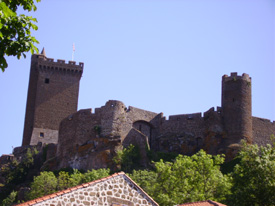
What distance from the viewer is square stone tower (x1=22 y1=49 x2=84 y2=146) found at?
73.3 m

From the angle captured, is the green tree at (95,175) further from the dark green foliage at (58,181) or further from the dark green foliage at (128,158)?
the dark green foliage at (128,158)

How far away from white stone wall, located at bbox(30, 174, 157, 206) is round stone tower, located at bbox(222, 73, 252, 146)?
3777 centimetres

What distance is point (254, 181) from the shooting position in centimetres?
3186

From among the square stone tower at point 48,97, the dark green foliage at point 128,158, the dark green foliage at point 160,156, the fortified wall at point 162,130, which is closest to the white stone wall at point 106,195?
the dark green foliage at point 128,158

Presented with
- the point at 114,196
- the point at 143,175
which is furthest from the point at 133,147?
the point at 114,196

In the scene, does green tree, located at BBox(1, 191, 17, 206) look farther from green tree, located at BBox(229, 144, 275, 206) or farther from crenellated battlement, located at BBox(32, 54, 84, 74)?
green tree, located at BBox(229, 144, 275, 206)

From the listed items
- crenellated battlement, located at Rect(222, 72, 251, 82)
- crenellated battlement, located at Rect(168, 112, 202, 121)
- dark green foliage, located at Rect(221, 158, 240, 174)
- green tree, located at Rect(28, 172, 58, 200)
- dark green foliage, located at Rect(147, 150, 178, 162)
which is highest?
crenellated battlement, located at Rect(222, 72, 251, 82)

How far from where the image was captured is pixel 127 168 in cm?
5491

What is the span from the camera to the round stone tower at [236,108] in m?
57.9

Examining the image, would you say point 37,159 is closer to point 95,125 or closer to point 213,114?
point 95,125

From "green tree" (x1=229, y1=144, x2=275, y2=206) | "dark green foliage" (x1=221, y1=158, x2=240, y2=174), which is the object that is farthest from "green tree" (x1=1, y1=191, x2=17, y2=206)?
"green tree" (x1=229, y1=144, x2=275, y2=206)

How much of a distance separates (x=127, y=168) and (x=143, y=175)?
15.2 ft

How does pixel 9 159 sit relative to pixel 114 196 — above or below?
above

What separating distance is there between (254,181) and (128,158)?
980 inches
